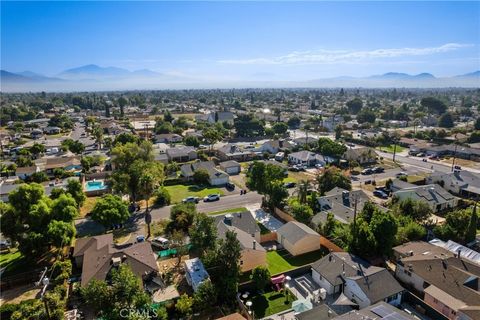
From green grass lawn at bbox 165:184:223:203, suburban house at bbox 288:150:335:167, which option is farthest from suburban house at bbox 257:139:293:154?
green grass lawn at bbox 165:184:223:203

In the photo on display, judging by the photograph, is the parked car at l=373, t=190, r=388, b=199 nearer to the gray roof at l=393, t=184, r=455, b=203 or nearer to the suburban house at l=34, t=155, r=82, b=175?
the gray roof at l=393, t=184, r=455, b=203

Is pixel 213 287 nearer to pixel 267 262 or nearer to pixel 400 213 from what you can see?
pixel 267 262

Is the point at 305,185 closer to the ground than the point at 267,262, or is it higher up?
higher up

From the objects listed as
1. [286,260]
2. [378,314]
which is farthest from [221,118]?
[378,314]

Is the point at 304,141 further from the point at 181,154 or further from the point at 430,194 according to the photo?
the point at 430,194

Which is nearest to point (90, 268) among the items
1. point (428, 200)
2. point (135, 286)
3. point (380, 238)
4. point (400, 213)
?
point (135, 286)
